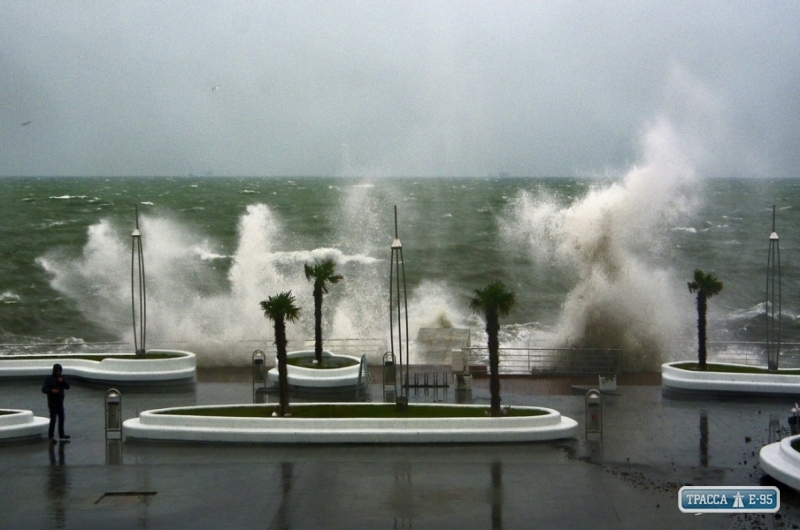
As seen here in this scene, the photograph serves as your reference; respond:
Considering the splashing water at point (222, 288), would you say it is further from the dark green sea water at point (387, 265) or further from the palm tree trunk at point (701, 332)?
the palm tree trunk at point (701, 332)

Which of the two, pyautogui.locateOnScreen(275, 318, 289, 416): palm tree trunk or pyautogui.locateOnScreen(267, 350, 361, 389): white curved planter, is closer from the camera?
pyautogui.locateOnScreen(275, 318, 289, 416): palm tree trunk

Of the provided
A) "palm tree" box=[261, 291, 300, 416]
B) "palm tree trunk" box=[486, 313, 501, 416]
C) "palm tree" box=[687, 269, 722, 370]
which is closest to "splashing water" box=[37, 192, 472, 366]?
"palm tree" box=[261, 291, 300, 416]

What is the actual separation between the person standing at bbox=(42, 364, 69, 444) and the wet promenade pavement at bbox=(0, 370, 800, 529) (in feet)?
0.88

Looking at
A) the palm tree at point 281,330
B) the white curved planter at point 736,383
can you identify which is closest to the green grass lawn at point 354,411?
the palm tree at point 281,330

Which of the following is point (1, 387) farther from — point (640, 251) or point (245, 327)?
point (640, 251)

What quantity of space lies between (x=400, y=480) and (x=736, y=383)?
1008cm

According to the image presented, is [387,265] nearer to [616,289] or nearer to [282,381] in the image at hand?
[616,289]

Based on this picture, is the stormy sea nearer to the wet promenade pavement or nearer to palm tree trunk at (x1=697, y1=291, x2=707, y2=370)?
palm tree trunk at (x1=697, y1=291, x2=707, y2=370)

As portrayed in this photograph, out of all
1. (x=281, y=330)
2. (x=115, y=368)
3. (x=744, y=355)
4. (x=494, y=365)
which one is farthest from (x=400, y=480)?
(x=744, y=355)

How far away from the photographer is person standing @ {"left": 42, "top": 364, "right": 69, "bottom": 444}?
16859 mm

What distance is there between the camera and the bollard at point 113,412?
1677 cm

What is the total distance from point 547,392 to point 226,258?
4407 centimetres

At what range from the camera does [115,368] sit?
22578 millimetres

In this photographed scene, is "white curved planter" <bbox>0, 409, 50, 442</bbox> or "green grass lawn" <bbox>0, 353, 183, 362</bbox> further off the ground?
"green grass lawn" <bbox>0, 353, 183, 362</bbox>
